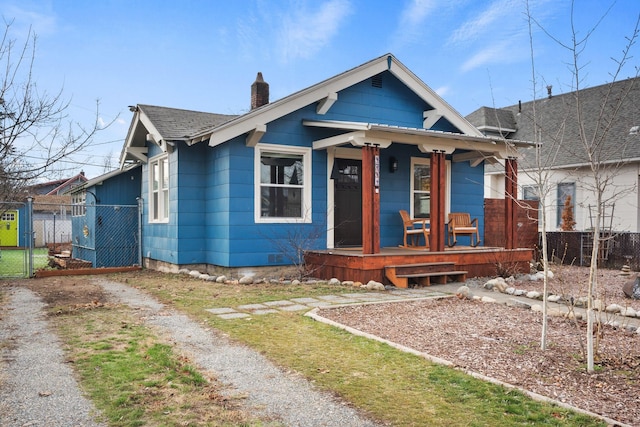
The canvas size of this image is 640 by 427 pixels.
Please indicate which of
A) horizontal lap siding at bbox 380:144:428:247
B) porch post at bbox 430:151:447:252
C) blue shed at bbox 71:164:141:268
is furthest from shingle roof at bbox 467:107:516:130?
blue shed at bbox 71:164:141:268

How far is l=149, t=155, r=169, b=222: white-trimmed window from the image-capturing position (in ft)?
39.3

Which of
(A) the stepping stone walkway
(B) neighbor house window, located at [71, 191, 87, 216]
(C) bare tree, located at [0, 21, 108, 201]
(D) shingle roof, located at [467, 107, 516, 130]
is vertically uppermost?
(D) shingle roof, located at [467, 107, 516, 130]

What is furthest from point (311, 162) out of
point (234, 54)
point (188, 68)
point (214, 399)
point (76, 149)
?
point (188, 68)

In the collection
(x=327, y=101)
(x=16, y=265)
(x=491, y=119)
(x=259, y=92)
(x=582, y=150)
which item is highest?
(x=491, y=119)

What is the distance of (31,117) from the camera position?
509 cm

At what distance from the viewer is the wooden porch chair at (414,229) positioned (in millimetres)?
11078

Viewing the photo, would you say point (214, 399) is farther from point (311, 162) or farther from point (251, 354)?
point (311, 162)

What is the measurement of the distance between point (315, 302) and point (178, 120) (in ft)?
22.3

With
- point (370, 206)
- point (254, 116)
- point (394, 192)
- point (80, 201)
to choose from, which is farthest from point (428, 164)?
point (80, 201)

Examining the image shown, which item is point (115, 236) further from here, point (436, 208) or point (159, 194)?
point (436, 208)

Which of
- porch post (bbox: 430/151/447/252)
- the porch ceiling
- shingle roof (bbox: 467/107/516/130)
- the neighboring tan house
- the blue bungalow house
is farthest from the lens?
shingle roof (bbox: 467/107/516/130)

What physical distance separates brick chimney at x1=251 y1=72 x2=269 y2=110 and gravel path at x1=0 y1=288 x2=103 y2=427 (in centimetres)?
818

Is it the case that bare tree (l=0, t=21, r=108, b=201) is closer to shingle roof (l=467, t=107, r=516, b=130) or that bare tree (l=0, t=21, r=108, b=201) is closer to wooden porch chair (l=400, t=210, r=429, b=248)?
wooden porch chair (l=400, t=210, r=429, b=248)

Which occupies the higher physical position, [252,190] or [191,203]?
[252,190]
